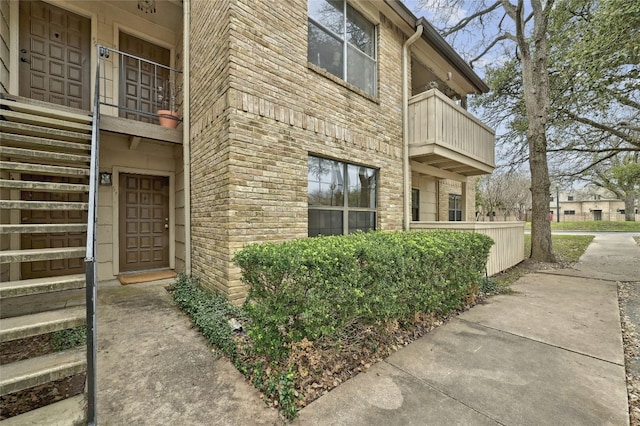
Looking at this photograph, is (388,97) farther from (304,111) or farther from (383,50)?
(304,111)

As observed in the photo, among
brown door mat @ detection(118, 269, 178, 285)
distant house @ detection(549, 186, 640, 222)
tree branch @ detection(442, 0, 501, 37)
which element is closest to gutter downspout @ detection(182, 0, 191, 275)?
brown door mat @ detection(118, 269, 178, 285)

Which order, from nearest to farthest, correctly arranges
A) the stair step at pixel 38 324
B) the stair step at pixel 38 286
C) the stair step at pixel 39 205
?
the stair step at pixel 38 324 → the stair step at pixel 38 286 → the stair step at pixel 39 205

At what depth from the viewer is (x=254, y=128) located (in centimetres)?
419

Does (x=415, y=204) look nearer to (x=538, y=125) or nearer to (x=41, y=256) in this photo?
(x=538, y=125)

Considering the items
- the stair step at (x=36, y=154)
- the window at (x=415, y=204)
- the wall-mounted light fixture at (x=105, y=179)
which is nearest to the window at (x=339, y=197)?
the stair step at (x=36, y=154)

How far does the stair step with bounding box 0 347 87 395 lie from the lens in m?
1.96

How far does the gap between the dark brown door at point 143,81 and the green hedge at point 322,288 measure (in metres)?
5.52

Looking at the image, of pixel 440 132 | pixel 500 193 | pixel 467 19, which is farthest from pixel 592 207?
pixel 440 132

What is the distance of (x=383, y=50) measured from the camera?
6453mm

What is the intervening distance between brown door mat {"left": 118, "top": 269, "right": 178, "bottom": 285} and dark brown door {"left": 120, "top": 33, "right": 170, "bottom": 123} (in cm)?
348

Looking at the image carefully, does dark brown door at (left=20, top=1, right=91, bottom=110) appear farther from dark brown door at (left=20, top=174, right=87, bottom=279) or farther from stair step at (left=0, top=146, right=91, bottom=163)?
stair step at (left=0, top=146, right=91, bottom=163)

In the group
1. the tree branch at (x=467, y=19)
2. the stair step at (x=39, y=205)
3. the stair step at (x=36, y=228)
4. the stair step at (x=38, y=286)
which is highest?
the tree branch at (x=467, y=19)

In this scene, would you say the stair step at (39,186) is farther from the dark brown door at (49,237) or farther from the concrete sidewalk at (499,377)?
the concrete sidewalk at (499,377)

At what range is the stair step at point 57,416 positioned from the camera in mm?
1895
